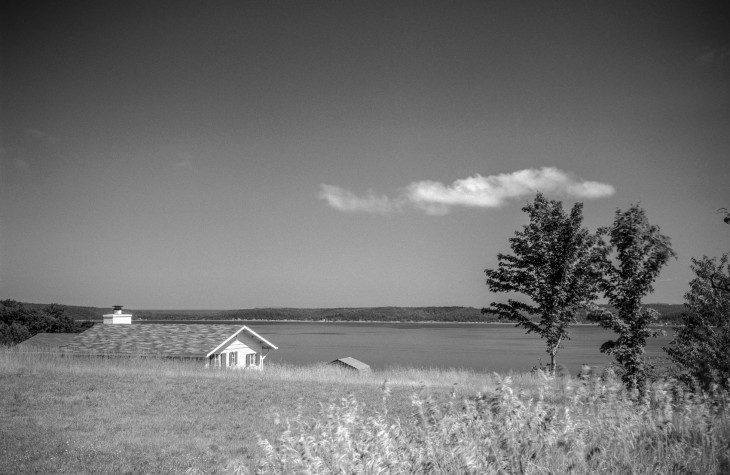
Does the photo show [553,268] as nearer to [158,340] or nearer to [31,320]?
[158,340]

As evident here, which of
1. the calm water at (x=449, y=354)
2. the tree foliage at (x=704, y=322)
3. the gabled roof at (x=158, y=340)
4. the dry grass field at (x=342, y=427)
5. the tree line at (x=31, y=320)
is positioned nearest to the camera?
the dry grass field at (x=342, y=427)

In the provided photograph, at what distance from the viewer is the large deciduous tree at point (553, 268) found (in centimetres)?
2022

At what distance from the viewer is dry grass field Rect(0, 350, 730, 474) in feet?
16.4

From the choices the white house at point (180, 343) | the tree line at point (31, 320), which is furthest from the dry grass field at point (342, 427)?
the tree line at point (31, 320)

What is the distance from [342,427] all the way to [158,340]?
3489cm

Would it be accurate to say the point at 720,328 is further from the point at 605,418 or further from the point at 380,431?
the point at 380,431

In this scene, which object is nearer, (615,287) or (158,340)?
(615,287)

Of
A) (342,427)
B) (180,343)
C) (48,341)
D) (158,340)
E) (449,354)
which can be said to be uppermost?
(342,427)

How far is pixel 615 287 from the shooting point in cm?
1773

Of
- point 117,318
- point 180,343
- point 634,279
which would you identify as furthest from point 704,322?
point 117,318

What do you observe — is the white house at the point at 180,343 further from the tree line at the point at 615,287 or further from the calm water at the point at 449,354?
the tree line at the point at 615,287

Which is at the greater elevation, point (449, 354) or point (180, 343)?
point (180, 343)

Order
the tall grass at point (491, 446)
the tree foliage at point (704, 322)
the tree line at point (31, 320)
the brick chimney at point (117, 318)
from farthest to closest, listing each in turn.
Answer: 1. the tree line at point (31, 320)
2. the brick chimney at point (117, 318)
3. the tree foliage at point (704, 322)
4. the tall grass at point (491, 446)

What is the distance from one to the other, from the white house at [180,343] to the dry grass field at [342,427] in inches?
428
